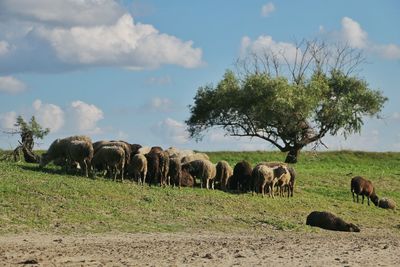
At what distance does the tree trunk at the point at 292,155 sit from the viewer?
5334cm

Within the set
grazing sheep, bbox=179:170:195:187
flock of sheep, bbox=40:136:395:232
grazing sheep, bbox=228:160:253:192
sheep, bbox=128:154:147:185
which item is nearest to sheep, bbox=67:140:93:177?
flock of sheep, bbox=40:136:395:232

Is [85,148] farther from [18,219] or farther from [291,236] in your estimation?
[291,236]

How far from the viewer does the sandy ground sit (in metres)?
14.7

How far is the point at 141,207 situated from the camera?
24.0 metres

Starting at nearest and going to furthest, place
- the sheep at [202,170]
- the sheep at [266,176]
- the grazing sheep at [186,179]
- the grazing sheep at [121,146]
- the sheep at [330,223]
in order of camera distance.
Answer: the sheep at [330,223]
the grazing sheep at [121,146]
the grazing sheep at [186,179]
the sheep at [202,170]
the sheep at [266,176]

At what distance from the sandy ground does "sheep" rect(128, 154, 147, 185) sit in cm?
876

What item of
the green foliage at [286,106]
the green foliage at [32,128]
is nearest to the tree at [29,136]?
the green foliage at [32,128]

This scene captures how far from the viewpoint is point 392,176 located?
146 ft

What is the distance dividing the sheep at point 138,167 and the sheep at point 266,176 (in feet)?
16.8

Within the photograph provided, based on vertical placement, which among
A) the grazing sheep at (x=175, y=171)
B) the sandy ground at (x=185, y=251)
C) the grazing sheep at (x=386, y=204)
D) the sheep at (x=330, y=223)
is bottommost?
the sandy ground at (x=185, y=251)

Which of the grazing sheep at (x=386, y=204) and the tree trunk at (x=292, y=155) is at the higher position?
the tree trunk at (x=292, y=155)

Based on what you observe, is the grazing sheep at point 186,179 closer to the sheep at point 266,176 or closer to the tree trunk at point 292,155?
the sheep at point 266,176

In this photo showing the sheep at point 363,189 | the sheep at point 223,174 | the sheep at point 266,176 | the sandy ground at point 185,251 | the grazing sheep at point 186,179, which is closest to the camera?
the sandy ground at point 185,251

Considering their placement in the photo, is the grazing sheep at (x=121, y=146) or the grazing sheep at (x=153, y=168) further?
the grazing sheep at (x=121, y=146)
